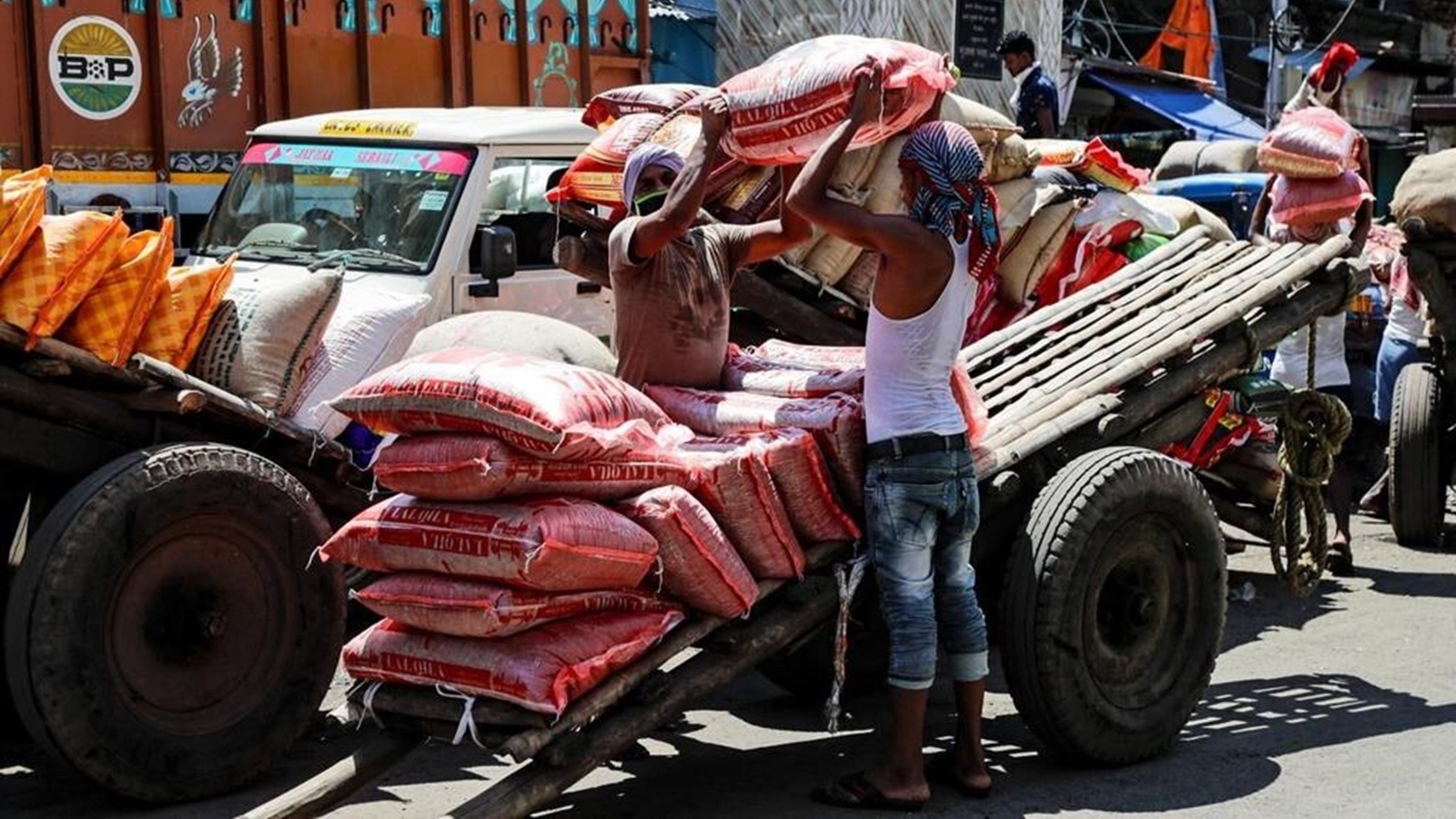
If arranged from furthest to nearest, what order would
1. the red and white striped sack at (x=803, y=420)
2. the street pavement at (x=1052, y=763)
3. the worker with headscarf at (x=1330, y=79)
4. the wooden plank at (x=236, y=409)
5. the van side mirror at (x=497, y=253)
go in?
the worker with headscarf at (x=1330, y=79) < the van side mirror at (x=497, y=253) < the wooden plank at (x=236, y=409) < the street pavement at (x=1052, y=763) < the red and white striped sack at (x=803, y=420)

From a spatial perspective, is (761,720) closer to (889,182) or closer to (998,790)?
(998,790)

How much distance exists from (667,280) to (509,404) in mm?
1078

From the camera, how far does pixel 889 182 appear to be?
305 inches

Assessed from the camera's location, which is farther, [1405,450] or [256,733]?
[1405,450]

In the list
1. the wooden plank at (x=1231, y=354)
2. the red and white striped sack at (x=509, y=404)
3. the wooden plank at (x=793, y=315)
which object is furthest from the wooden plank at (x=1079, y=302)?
the red and white striped sack at (x=509, y=404)

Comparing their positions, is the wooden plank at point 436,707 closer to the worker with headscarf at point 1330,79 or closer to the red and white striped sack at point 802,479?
the red and white striped sack at point 802,479

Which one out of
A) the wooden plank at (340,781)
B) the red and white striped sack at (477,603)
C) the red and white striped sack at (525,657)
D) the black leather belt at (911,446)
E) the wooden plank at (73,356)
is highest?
the wooden plank at (73,356)

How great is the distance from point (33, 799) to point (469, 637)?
1.81 m

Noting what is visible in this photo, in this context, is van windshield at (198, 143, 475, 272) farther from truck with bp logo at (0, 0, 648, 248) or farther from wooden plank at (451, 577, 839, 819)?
wooden plank at (451, 577, 839, 819)

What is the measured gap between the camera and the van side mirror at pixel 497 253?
25.6 feet

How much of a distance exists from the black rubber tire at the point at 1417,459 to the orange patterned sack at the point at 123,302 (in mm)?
6367

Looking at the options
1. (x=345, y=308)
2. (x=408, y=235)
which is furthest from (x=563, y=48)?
(x=345, y=308)

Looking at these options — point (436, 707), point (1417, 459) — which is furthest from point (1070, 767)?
point (1417, 459)

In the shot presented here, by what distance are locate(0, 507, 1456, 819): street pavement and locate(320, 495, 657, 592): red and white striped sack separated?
67cm
